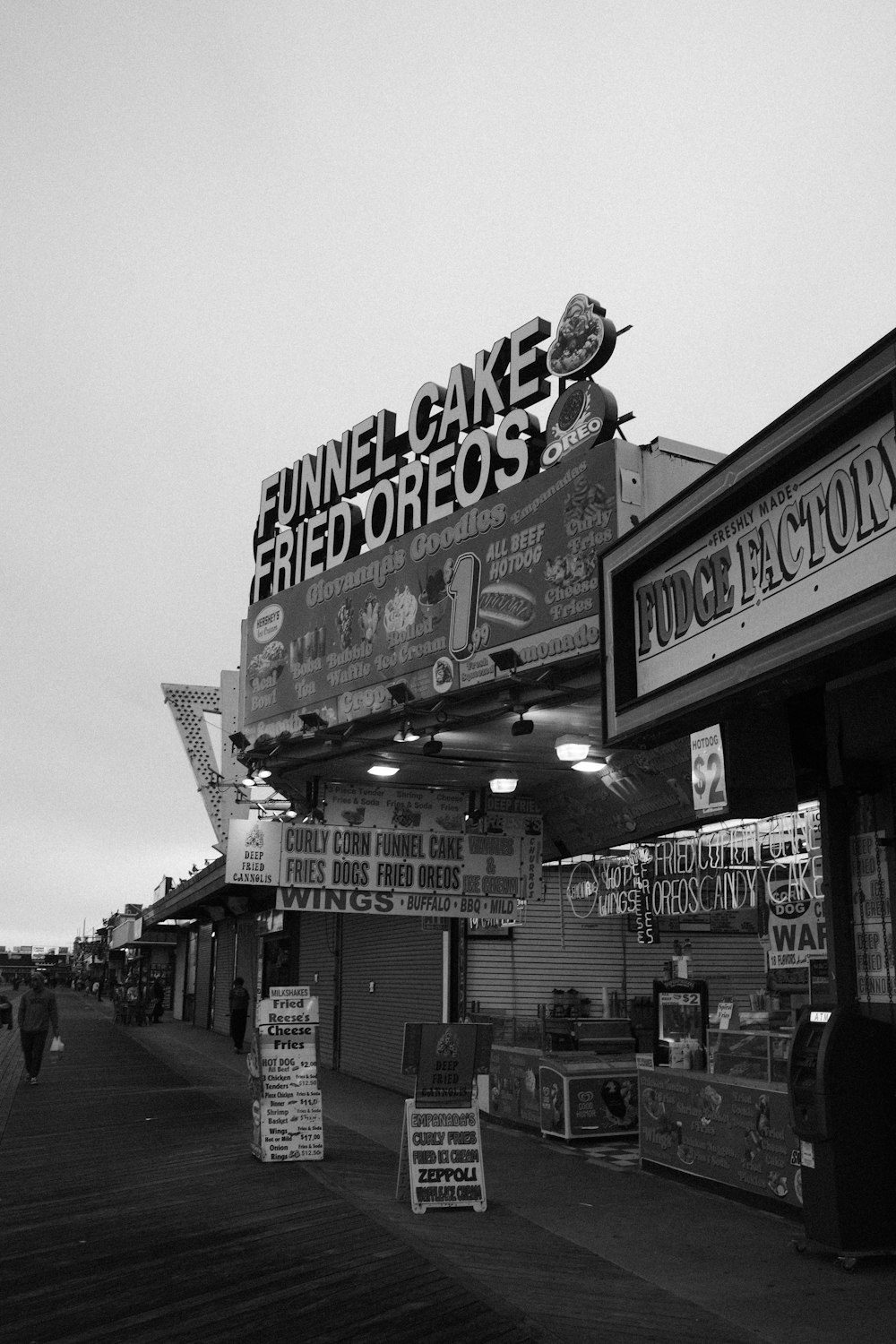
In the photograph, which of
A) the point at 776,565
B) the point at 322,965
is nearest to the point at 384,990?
the point at 322,965

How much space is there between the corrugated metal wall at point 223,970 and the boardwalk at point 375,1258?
21.8 m

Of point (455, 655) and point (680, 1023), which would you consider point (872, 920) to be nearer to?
point (680, 1023)

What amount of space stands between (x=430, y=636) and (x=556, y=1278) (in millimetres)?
5889

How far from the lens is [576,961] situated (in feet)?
53.6

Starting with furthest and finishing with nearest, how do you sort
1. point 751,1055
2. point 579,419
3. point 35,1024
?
point 35,1024, point 579,419, point 751,1055

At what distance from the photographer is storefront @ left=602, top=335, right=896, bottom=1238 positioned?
6031 mm

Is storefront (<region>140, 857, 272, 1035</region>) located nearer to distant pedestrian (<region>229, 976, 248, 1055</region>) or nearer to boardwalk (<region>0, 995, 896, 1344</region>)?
distant pedestrian (<region>229, 976, 248, 1055</region>)

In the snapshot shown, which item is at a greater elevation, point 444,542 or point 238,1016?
point 444,542

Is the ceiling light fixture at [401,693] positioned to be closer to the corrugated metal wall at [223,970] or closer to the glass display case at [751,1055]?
the glass display case at [751,1055]

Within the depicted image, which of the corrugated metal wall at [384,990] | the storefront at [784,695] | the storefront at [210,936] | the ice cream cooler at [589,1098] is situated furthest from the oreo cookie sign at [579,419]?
the storefront at [210,936]

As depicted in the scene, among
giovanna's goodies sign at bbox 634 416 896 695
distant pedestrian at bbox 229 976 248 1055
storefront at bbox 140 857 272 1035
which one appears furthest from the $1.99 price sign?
distant pedestrian at bbox 229 976 248 1055

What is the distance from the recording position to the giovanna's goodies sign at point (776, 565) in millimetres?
5898

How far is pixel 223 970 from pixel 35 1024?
1760cm

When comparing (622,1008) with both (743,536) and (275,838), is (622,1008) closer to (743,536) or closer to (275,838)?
(275,838)
